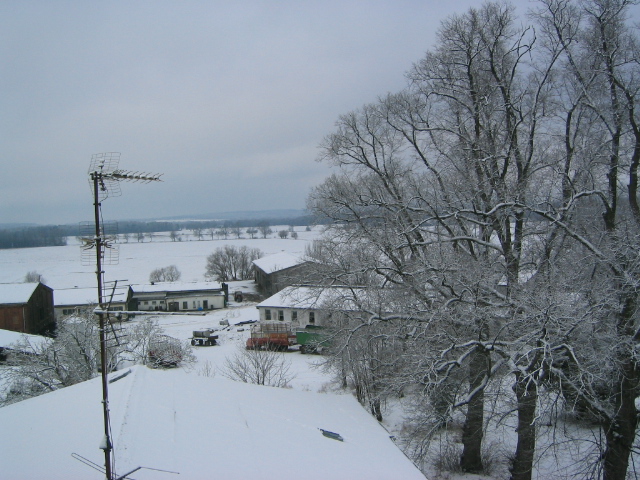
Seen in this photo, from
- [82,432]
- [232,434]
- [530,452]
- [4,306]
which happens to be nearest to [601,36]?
[530,452]

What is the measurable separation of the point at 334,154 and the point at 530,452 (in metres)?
8.50

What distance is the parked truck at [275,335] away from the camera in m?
27.2

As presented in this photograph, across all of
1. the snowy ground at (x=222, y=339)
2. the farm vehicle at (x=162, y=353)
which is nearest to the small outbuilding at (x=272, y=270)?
the snowy ground at (x=222, y=339)

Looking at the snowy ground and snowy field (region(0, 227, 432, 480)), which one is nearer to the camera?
snowy field (region(0, 227, 432, 480))

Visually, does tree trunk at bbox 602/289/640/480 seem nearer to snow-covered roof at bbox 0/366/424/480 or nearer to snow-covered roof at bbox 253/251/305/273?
snow-covered roof at bbox 0/366/424/480

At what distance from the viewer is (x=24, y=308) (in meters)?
30.3

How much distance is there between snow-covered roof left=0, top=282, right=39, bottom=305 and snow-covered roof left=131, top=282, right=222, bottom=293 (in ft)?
31.4

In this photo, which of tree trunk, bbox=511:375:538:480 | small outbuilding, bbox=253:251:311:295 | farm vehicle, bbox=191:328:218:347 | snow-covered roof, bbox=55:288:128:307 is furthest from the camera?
small outbuilding, bbox=253:251:311:295

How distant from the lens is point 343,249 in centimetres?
1217

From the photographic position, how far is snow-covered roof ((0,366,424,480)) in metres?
5.38

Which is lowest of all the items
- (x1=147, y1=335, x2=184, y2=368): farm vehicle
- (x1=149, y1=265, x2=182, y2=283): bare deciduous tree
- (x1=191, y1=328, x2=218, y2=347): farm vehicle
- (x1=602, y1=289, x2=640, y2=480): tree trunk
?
(x1=191, y1=328, x2=218, y2=347): farm vehicle

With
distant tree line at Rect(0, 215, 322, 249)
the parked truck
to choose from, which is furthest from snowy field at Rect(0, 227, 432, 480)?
the parked truck

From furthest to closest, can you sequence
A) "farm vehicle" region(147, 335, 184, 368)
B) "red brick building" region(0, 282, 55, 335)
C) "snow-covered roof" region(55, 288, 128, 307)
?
1. "snow-covered roof" region(55, 288, 128, 307)
2. "red brick building" region(0, 282, 55, 335)
3. "farm vehicle" region(147, 335, 184, 368)

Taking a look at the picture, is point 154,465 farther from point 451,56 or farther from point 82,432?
point 451,56
